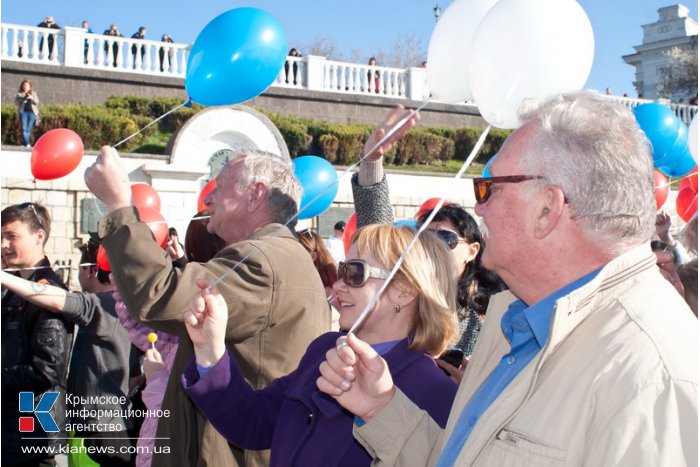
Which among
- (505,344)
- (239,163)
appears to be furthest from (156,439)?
(505,344)

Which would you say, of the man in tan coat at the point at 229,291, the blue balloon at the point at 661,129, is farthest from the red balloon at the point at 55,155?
the blue balloon at the point at 661,129

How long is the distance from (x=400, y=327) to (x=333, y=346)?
23 centimetres

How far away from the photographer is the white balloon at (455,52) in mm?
3541

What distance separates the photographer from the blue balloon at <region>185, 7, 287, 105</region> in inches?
160

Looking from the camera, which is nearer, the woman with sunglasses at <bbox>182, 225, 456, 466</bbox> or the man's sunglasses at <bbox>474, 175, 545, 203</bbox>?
the man's sunglasses at <bbox>474, 175, 545, 203</bbox>

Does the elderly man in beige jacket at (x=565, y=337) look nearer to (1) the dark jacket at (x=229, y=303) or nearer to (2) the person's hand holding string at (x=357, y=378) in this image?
(2) the person's hand holding string at (x=357, y=378)

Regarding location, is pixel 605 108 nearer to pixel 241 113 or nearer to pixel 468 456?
pixel 468 456

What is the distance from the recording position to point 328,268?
16.4 ft

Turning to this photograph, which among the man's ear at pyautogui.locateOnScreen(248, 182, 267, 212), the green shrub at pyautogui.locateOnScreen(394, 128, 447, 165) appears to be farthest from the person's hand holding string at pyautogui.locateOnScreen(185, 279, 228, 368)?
the green shrub at pyautogui.locateOnScreen(394, 128, 447, 165)

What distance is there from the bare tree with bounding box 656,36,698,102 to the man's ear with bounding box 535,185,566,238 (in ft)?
135

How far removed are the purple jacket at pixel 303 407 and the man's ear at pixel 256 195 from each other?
2.57ft

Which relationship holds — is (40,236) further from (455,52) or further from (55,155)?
(455,52)

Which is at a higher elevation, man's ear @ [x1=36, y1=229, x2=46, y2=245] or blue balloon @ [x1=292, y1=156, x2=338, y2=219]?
blue balloon @ [x1=292, y1=156, x2=338, y2=219]

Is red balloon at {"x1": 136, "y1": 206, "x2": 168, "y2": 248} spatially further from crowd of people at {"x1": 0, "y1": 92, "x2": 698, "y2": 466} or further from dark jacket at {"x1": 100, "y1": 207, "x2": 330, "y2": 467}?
dark jacket at {"x1": 100, "y1": 207, "x2": 330, "y2": 467}
